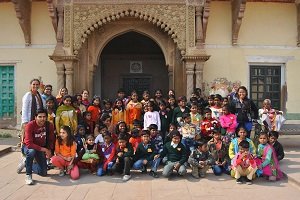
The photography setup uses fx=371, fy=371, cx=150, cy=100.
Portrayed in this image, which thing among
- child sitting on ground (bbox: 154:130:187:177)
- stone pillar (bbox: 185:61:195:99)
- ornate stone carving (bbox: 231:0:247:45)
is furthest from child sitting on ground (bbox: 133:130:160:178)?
ornate stone carving (bbox: 231:0:247:45)

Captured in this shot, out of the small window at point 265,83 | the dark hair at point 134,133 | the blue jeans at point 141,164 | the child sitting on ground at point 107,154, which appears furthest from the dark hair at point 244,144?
the small window at point 265,83

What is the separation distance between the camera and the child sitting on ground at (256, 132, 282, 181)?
588cm

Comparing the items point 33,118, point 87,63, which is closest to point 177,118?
point 33,118

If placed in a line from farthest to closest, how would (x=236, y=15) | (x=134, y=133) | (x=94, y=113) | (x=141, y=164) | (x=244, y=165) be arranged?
1. (x=236, y=15)
2. (x=94, y=113)
3. (x=134, y=133)
4. (x=141, y=164)
5. (x=244, y=165)

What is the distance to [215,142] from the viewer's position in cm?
651

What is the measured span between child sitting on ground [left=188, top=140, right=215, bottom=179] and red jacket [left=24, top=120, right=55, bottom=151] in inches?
91.0

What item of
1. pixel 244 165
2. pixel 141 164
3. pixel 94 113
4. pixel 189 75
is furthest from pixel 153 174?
pixel 189 75

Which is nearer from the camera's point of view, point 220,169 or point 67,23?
point 220,169

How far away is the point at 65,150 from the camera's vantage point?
620 cm

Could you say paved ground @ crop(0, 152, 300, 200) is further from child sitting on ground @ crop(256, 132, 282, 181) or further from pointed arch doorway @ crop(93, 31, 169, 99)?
pointed arch doorway @ crop(93, 31, 169, 99)

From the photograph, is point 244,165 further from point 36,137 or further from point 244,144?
point 36,137

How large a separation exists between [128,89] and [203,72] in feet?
13.2

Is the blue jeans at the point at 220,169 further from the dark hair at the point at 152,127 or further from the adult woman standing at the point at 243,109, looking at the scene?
the dark hair at the point at 152,127

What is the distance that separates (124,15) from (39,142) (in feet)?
15.8
